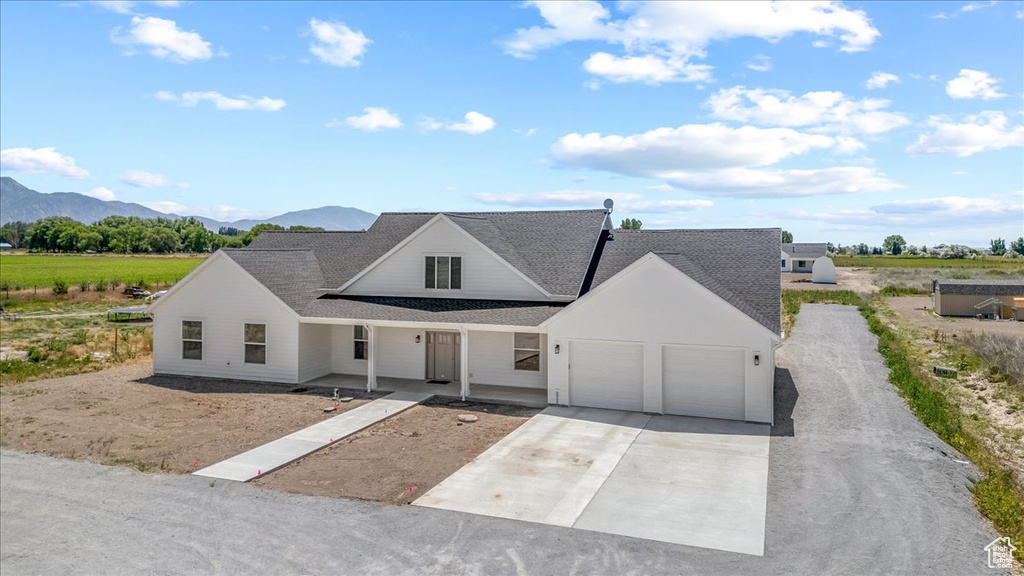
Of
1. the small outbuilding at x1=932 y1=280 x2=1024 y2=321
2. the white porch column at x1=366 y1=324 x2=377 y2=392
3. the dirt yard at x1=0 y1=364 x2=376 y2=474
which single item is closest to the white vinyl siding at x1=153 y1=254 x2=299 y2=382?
the dirt yard at x1=0 y1=364 x2=376 y2=474

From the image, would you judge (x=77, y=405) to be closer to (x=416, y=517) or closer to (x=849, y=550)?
(x=416, y=517)

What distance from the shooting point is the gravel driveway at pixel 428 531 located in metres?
7.89

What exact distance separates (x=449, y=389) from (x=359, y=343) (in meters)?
4.22

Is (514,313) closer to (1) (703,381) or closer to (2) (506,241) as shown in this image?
(2) (506,241)

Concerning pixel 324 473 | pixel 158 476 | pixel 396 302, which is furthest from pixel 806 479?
pixel 396 302

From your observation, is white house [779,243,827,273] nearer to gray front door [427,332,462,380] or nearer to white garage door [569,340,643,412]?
gray front door [427,332,462,380]

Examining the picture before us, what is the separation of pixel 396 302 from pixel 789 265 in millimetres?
75592

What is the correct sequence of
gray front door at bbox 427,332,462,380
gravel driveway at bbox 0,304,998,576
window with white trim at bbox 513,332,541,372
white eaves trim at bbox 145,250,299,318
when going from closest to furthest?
gravel driveway at bbox 0,304,998,576
window with white trim at bbox 513,332,541,372
white eaves trim at bbox 145,250,299,318
gray front door at bbox 427,332,462,380

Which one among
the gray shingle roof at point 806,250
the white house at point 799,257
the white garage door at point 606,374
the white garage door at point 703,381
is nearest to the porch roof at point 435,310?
the white garage door at point 606,374

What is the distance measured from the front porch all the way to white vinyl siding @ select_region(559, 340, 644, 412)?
118cm

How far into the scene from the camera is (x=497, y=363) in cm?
1880

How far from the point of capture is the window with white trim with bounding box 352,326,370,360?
20438 millimetres

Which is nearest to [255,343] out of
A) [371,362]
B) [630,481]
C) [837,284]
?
[371,362]

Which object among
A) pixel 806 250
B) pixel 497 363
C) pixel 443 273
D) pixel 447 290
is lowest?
pixel 497 363
